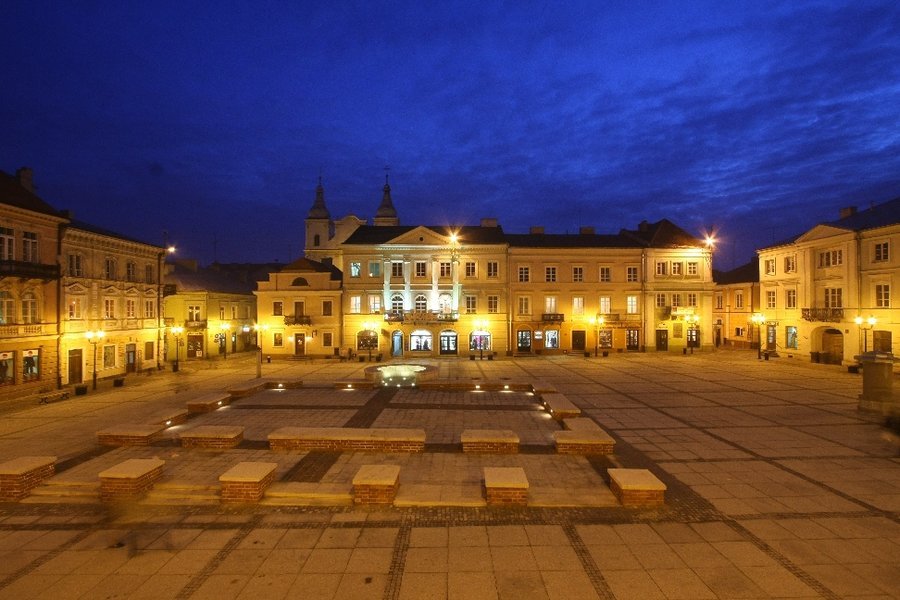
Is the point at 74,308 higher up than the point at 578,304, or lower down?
lower down

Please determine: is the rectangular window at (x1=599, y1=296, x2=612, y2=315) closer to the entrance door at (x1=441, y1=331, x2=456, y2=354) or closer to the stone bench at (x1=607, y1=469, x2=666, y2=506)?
the entrance door at (x1=441, y1=331, x2=456, y2=354)

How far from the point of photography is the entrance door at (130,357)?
107 feet

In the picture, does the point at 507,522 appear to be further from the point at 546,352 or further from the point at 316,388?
the point at 546,352

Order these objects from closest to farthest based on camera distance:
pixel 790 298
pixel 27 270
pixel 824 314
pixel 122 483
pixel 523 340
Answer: pixel 122 483 → pixel 27 270 → pixel 824 314 → pixel 790 298 → pixel 523 340

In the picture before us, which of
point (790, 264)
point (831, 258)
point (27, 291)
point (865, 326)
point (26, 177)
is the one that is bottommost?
point (865, 326)

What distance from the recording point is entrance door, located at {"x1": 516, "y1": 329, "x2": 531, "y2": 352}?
43781mm

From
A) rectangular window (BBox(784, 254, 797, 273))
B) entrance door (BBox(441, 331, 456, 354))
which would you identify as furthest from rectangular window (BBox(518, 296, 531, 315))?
Answer: rectangular window (BBox(784, 254, 797, 273))

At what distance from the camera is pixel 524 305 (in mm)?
44031

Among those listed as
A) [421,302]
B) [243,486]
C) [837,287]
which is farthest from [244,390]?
[837,287]

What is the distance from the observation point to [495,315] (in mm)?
43000

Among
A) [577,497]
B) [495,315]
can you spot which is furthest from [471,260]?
[577,497]

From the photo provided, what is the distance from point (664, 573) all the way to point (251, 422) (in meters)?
15.3

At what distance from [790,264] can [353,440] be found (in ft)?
141

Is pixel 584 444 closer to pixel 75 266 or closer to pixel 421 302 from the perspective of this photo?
pixel 421 302
